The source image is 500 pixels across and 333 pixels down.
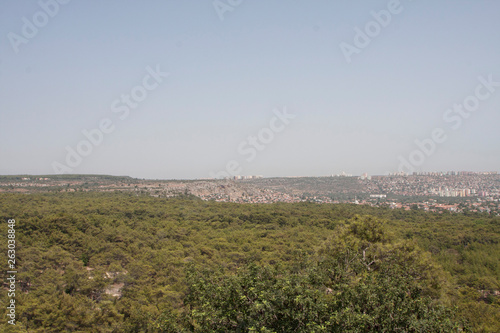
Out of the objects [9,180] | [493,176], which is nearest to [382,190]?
[493,176]

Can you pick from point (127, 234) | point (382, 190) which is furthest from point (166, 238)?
point (382, 190)

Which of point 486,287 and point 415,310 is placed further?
point 486,287

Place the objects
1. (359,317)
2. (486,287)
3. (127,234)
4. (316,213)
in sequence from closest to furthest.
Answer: (359,317) < (486,287) < (127,234) < (316,213)

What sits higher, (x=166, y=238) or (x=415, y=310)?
(x=415, y=310)

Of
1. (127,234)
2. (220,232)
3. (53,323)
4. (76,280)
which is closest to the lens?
(53,323)

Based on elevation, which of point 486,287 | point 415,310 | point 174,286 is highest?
point 415,310

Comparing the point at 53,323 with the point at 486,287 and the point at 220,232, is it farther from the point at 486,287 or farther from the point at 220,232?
the point at 486,287

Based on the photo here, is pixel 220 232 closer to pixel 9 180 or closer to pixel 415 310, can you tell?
pixel 415 310
